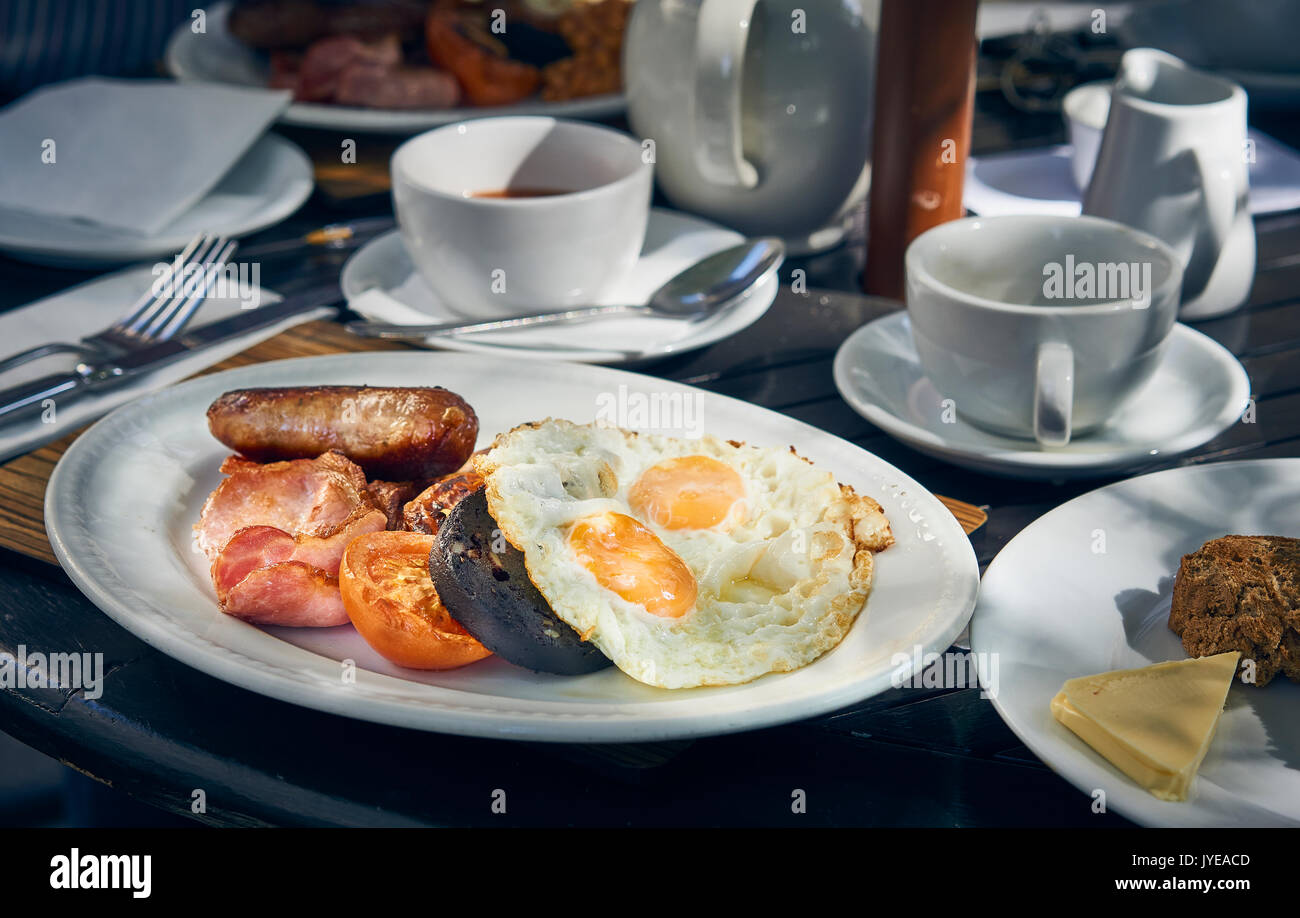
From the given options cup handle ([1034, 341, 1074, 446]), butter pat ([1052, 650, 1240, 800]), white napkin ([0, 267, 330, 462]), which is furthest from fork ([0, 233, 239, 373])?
butter pat ([1052, 650, 1240, 800])

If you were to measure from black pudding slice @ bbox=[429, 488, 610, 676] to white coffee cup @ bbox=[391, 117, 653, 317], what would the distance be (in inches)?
31.0

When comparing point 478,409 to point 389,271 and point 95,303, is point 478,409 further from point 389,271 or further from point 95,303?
point 95,303

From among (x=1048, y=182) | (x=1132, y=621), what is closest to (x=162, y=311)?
(x=1132, y=621)

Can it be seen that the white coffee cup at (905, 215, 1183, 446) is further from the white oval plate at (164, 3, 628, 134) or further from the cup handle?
the white oval plate at (164, 3, 628, 134)

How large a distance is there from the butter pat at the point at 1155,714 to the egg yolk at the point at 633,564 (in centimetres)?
33

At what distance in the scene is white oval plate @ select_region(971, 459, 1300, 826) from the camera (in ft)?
2.91

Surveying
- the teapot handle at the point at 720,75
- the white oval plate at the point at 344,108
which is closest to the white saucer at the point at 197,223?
the white oval plate at the point at 344,108

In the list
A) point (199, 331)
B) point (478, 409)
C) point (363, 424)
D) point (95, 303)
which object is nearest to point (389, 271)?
point (199, 331)

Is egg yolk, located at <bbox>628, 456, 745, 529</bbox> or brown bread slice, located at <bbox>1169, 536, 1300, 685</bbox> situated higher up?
egg yolk, located at <bbox>628, 456, 745, 529</bbox>

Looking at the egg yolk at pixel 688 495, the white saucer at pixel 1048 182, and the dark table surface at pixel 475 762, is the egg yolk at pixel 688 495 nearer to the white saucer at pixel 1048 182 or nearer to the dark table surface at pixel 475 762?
the dark table surface at pixel 475 762

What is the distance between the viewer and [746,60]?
193 cm
